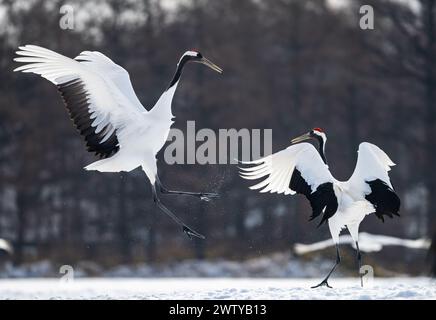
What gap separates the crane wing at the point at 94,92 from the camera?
519 inches

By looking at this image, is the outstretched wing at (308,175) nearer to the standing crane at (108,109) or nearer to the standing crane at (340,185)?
the standing crane at (340,185)

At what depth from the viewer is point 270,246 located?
88.3 ft

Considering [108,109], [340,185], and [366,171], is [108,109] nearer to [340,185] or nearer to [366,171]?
[340,185]

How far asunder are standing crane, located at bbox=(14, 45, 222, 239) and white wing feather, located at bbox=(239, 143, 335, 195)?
0.74 meters

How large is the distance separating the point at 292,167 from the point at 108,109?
2.13 meters

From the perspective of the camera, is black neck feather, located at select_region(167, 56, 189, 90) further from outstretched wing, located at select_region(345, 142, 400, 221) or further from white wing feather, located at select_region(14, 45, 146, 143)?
outstretched wing, located at select_region(345, 142, 400, 221)

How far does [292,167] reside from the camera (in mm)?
13766

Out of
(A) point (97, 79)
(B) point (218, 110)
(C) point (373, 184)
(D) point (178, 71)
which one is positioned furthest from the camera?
(B) point (218, 110)

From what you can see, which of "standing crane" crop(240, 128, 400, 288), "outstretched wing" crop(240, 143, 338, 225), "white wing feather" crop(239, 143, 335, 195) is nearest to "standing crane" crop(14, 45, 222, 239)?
"white wing feather" crop(239, 143, 335, 195)

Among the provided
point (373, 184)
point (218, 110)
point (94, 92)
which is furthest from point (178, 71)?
point (218, 110)

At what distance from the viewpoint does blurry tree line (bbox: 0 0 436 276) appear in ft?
90.1

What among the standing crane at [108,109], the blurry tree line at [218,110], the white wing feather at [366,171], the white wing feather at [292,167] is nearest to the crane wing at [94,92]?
the standing crane at [108,109]
